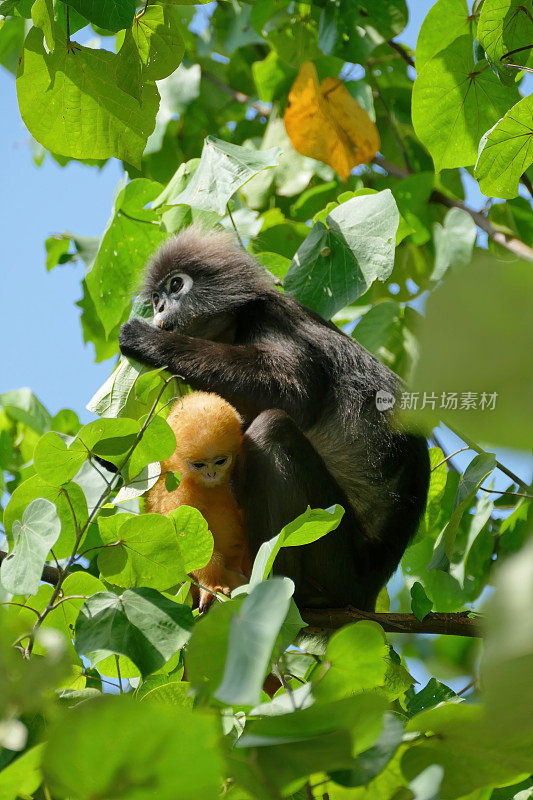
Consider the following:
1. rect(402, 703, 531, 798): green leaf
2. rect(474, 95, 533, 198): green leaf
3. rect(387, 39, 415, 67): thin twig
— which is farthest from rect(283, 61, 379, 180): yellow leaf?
rect(402, 703, 531, 798): green leaf

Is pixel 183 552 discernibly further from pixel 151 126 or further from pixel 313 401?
pixel 313 401

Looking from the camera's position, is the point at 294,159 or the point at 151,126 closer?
the point at 151,126

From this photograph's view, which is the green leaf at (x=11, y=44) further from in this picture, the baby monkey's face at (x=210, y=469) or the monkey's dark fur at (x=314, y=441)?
the baby monkey's face at (x=210, y=469)

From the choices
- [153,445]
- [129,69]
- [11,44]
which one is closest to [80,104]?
[129,69]

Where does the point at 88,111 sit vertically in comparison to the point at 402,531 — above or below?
above

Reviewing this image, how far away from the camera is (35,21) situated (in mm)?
1583

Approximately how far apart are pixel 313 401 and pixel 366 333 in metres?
0.32

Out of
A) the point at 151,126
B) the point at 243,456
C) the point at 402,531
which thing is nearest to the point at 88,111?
the point at 151,126

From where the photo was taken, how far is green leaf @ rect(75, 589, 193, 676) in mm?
1530

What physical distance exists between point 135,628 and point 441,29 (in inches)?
67.0

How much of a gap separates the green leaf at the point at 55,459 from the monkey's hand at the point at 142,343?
1114 millimetres

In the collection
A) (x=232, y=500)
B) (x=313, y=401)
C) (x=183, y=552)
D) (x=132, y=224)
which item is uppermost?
(x=132, y=224)

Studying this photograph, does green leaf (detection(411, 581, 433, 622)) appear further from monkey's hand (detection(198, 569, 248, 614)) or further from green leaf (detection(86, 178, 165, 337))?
green leaf (detection(86, 178, 165, 337))

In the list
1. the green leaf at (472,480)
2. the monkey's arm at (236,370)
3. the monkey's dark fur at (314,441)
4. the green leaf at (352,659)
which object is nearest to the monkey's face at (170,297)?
the monkey's dark fur at (314,441)
